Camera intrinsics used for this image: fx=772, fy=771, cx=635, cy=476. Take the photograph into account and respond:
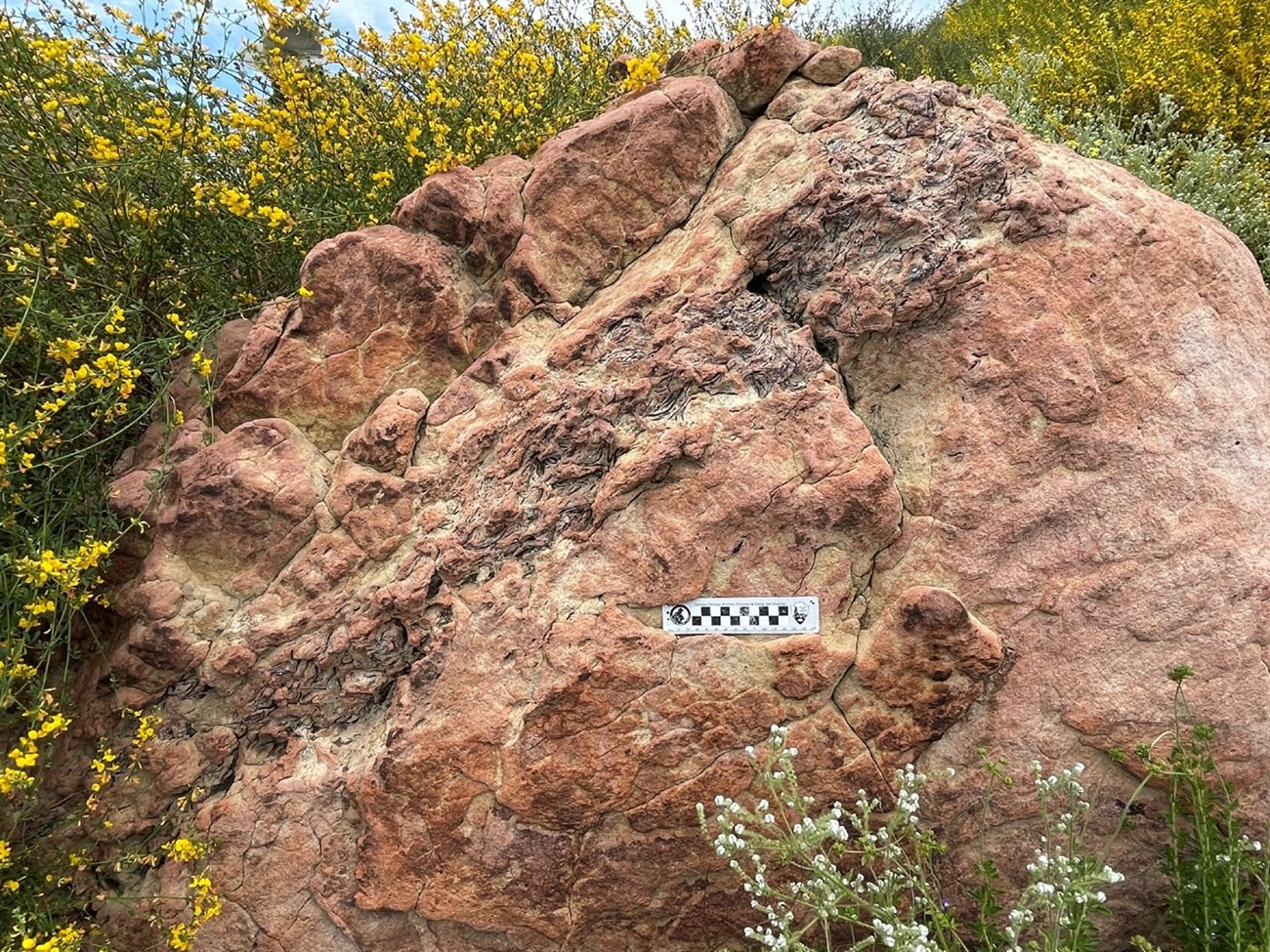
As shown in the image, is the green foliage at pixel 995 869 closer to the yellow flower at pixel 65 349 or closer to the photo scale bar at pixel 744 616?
the photo scale bar at pixel 744 616

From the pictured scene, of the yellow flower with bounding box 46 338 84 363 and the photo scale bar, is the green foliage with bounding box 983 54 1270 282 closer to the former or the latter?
the photo scale bar

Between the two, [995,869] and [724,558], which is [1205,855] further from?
[724,558]

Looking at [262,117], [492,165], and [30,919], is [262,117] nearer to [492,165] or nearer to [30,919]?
[492,165]

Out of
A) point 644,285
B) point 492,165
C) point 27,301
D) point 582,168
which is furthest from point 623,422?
point 27,301

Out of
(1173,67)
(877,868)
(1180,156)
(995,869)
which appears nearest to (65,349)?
(877,868)

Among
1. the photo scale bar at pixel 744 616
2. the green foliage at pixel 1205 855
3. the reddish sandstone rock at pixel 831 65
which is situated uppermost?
the reddish sandstone rock at pixel 831 65

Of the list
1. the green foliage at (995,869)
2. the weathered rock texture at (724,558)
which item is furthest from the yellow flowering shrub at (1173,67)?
the green foliage at (995,869)

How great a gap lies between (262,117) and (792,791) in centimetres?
440

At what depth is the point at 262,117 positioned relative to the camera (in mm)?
4328

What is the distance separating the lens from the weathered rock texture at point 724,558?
9.72 ft

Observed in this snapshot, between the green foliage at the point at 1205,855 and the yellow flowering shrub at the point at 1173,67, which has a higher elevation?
the yellow flowering shrub at the point at 1173,67

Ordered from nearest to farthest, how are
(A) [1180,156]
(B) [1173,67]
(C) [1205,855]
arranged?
(C) [1205,855] → (A) [1180,156] → (B) [1173,67]

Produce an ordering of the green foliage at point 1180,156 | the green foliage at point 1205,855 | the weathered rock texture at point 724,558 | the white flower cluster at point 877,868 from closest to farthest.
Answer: the white flower cluster at point 877,868
the green foliage at point 1205,855
the weathered rock texture at point 724,558
the green foliage at point 1180,156

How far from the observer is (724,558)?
3018 millimetres
